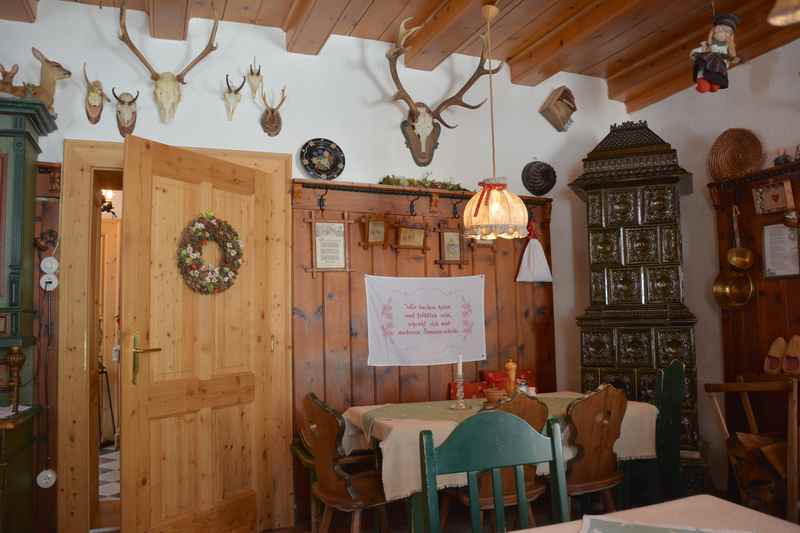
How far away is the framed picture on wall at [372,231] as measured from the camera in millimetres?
4215

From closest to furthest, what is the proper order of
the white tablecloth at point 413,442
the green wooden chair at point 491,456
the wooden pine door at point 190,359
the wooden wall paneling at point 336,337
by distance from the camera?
the green wooden chair at point 491,456 < the white tablecloth at point 413,442 < the wooden pine door at point 190,359 < the wooden wall paneling at point 336,337

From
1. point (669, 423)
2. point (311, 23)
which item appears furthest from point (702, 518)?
point (311, 23)

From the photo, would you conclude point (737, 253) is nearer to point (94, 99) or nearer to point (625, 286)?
point (625, 286)

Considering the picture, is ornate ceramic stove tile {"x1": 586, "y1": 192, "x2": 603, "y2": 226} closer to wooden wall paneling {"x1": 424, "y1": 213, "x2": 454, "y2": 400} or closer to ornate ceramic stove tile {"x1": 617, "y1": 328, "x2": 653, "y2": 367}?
ornate ceramic stove tile {"x1": 617, "y1": 328, "x2": 653, "y2": 367}

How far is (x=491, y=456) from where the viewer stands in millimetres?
1716

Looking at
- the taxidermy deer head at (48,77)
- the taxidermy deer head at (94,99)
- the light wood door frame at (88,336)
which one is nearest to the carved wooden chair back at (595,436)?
the light wood door frame at (88,336)

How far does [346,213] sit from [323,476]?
71.4 inches

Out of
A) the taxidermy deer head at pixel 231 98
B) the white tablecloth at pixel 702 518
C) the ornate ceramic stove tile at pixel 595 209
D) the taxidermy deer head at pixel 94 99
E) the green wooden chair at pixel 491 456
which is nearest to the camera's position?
the white tablecloth at pixel 702 518

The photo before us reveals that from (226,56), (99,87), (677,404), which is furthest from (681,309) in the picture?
(99,87)

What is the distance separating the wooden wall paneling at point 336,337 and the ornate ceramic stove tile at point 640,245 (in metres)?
1.97

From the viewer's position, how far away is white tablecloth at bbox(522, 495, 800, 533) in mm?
1460

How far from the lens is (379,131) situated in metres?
4.39

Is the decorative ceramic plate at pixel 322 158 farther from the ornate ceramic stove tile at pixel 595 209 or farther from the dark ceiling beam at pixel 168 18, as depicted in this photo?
the ornate ceramic stove tile at pixel 595 209

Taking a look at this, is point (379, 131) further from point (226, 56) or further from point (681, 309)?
point (681, 309)
